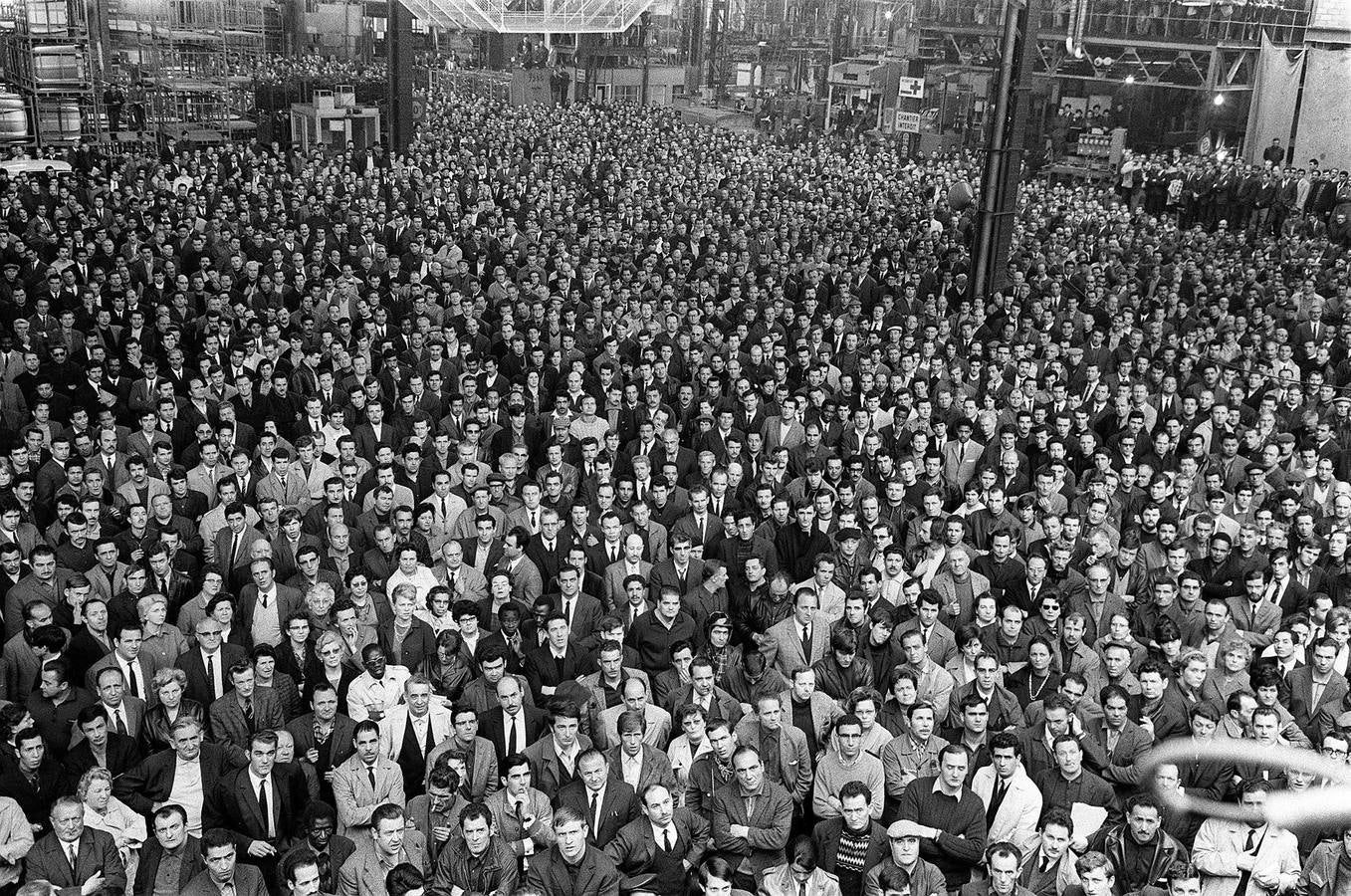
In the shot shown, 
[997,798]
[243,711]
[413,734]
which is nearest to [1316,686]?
[997,798]

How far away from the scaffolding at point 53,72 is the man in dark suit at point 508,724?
80.4ft

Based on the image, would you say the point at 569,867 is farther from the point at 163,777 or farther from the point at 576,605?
the point at 576,605

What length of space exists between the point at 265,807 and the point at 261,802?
0.03 metres

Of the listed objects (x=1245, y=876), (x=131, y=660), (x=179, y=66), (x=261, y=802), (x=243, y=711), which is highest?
(x=179, y=66)

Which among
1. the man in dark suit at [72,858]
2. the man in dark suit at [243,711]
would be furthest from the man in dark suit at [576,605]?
the man in dark suit at [72,858]

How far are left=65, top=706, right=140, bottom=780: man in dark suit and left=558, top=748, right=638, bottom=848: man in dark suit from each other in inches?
89.7

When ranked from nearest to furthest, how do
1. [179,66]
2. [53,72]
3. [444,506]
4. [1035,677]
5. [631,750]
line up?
1. [631,750]
2. [1035,677]
3. [444,506]
4. [53,72]
5. [179,66]

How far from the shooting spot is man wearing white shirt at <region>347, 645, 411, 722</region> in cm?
703

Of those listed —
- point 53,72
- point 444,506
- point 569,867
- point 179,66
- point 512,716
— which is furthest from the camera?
point 179,66

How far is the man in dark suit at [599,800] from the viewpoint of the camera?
6.23 meters

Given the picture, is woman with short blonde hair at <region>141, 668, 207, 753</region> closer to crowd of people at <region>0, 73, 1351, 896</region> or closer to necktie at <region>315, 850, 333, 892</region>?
crowd of people at <region>0, 73, 1351, 896</region>

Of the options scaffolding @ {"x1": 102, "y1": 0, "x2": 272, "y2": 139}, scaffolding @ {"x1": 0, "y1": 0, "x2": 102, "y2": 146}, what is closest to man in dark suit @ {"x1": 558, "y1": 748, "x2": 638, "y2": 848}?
scaffolding @ {"x1": 0, "y1": 0, "x2": 102, "y2": 146}

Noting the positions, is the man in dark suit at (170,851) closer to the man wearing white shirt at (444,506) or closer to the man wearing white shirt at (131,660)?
the man wearing white shirt at (131,660)

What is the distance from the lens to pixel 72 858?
18.9 feet
